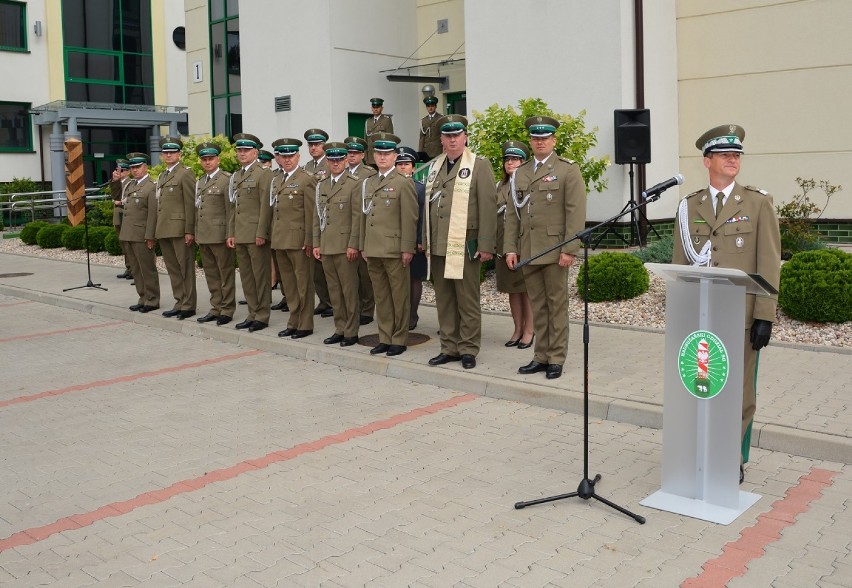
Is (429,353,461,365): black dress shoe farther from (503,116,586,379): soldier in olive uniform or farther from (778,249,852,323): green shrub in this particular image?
(778,249,852,323): green shrub

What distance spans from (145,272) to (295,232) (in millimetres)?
3555

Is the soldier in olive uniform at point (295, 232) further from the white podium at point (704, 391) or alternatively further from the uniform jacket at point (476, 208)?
the white podium at point (704, 391)

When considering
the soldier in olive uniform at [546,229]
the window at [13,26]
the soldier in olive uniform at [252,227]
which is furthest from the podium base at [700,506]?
the window at [13,26]

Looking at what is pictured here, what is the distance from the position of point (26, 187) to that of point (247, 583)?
105 feet

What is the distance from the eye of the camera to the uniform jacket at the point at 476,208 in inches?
336

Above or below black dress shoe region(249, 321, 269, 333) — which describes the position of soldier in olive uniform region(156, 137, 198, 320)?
above

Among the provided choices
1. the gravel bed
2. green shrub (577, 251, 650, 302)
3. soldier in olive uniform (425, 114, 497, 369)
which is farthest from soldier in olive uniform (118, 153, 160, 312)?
green shrub (577, 251, 650, 302)

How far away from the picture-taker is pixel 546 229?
7902 mm

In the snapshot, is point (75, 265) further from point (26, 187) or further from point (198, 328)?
point (26, 187)

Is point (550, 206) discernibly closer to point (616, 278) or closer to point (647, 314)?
point (647, 314)

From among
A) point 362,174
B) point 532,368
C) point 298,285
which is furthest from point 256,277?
point 532,368

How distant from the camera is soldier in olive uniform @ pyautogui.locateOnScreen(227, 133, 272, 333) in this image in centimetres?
1070

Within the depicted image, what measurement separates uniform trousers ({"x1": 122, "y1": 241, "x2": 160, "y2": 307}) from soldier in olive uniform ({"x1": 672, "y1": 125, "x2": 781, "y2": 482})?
29.6 feet

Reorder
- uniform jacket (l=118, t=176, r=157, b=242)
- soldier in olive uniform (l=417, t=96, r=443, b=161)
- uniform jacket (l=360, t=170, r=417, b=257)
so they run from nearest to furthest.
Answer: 1. uniform jacket (l=360, t=170, r=417, b=257)
2. uniform jacket (l=118, t=176, r=157, b=242)
3. soldier in olive uniform (l=417, t=96, r=443, b=161)
